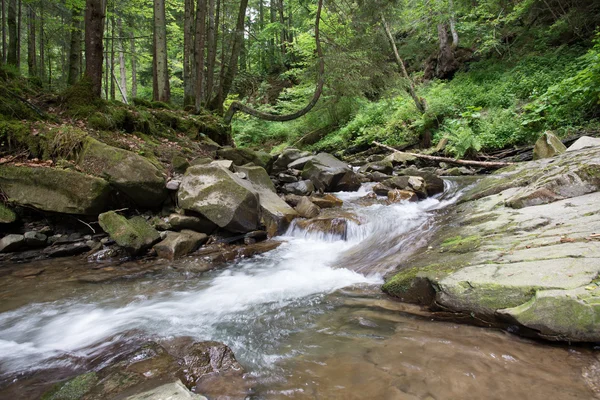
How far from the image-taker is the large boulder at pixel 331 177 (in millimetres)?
10786

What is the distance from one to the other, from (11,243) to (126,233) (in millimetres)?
1927

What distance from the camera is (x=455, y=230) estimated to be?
5297mm

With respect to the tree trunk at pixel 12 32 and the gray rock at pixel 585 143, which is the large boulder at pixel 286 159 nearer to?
the gray rock at pixel 585 143

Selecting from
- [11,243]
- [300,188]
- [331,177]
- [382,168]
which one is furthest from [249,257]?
[382,168]

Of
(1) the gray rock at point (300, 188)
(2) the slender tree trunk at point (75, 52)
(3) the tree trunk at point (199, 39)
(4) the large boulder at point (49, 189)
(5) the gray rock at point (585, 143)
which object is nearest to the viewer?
(4) the large boulder at point (49, 189)

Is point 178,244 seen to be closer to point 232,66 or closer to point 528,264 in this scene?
point 528,264

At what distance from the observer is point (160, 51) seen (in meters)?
11.1

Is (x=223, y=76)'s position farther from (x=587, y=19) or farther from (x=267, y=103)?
(x=587, y=19)

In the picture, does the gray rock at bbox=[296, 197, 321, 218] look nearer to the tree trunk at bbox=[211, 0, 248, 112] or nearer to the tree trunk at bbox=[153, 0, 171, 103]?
the tree trunk at bbox=[153, 0, 171, 103]

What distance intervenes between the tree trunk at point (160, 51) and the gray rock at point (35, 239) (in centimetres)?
757

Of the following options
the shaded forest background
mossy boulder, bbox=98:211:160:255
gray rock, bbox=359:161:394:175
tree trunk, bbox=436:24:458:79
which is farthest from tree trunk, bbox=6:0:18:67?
tree trunk, bbox=436:24:458:79

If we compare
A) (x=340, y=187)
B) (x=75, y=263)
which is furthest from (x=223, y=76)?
(x=75, y=263)

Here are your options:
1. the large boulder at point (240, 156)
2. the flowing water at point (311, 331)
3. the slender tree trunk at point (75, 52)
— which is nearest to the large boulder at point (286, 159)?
the large boulder at point (240, 156)

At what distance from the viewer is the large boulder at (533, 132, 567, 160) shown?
8.78m
